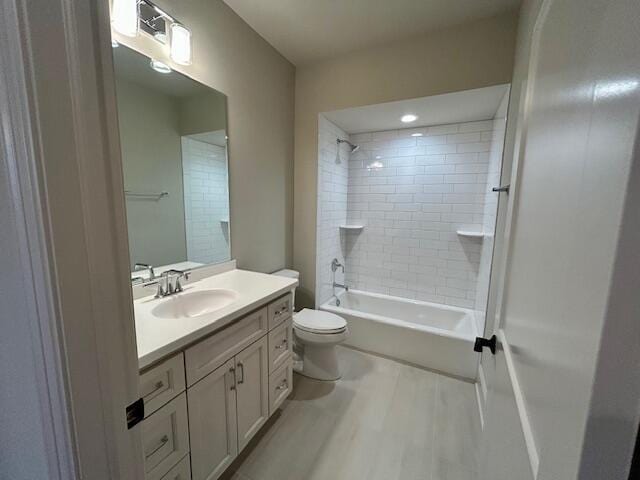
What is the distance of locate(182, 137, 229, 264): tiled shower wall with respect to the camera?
1.62 meters

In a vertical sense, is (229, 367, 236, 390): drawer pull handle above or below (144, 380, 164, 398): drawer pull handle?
below

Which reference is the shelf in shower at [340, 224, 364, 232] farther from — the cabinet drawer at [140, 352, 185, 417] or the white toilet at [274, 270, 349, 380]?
the cabinet drawer at [140, 352, 185, 417]

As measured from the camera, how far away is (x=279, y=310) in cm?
153

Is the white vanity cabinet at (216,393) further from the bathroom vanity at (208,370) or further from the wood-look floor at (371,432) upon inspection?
the wood-look floor at (371,432)

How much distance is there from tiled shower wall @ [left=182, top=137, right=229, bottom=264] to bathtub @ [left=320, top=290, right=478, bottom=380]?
1311 mm

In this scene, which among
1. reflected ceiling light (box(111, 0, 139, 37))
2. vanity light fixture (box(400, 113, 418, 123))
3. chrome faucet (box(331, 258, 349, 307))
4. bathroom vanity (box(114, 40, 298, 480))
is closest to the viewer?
bathroom vanity (box(114, 40, 298, 480))

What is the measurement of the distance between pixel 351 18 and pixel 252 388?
8.00ft

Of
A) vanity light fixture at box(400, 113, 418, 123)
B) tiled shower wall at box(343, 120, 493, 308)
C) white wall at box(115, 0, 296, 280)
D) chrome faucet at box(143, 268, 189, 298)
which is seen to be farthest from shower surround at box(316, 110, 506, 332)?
chrome faucet at box(143, 268, 189, 298)

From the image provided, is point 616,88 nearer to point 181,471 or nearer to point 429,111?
point 181,471

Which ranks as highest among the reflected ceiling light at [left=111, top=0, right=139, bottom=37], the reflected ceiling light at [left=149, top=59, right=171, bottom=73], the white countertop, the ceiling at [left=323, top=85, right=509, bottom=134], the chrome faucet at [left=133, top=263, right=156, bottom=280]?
the ceiling at [left=323, top=85, right=509, bottom=134]

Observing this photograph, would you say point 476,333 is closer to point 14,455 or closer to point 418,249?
point 418,249

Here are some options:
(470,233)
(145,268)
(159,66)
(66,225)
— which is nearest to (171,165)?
(159,66)

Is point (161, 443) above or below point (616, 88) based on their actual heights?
below

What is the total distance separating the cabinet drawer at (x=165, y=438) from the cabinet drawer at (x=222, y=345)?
10 centimetres
